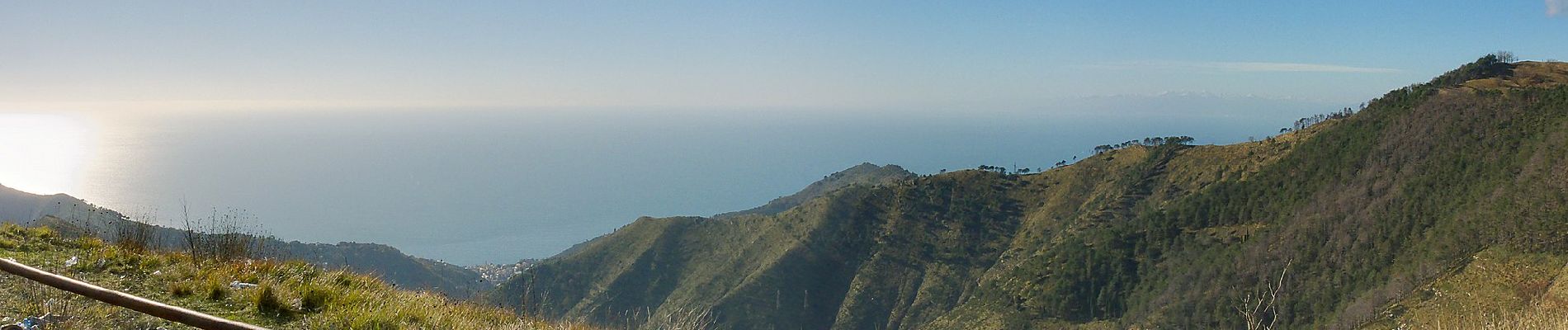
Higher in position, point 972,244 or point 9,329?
point 9,329

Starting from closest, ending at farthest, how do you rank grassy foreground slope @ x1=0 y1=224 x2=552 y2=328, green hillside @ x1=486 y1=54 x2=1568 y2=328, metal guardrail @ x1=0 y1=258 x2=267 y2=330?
metal guardrail @ x1=0 y1=258 x2=267 y2=330, grassy foreground slope @ x1=0 y1=224 x2=552 y2=328, green hillside @ x1=486 y1=54 x2=1568 y2=328

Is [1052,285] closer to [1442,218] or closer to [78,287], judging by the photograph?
[1442,218]

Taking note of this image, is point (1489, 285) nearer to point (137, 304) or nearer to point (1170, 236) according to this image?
point (1170, 236)

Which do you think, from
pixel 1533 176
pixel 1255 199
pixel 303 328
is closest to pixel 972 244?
pixel 1255 199

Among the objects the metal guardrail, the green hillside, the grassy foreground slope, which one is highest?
the metal guardrail

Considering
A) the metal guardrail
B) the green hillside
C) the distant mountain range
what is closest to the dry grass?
the green hillside

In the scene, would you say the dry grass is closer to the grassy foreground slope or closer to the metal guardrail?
the grassy foreground slope

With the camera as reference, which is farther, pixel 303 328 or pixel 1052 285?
pixel 1052 285
